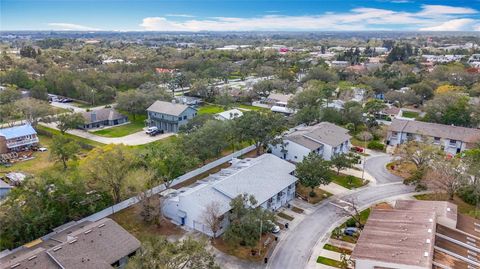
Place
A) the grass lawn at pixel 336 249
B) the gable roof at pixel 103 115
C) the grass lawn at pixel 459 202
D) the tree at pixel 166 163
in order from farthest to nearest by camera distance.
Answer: the gable roof at pixel 103 115, the tree at pixel 166 163, the grass lawn at pixel 459 202, the grass lawn at pixel 336 249

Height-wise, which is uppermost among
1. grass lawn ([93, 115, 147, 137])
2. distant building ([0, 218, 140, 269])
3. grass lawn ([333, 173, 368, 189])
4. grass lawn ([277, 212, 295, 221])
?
distant building ([0, 218, 140, 269])

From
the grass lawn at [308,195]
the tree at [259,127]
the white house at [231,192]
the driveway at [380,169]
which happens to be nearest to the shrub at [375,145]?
the driveway at [380,169]

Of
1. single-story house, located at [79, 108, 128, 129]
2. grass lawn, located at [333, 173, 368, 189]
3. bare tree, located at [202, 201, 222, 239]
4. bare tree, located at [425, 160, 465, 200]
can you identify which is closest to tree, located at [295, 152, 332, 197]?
grass lawn, located at [333, 173, 368, 189]

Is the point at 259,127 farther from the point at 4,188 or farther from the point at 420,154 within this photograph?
the point at 4,188

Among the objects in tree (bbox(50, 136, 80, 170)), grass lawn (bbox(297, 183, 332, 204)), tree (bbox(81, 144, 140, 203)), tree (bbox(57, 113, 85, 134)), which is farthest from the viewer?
tree (bbox(57, 113, 85, 134))

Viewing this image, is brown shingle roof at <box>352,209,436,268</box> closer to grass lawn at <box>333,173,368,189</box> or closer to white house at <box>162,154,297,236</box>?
white house at <box>162,154,297,236</box>

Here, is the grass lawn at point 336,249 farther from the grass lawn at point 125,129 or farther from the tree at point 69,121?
the tree at point 69,121
